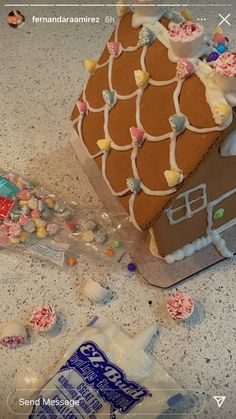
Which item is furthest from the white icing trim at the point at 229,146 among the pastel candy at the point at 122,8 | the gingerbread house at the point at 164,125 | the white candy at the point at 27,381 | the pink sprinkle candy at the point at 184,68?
the white candy at the point at 27,381

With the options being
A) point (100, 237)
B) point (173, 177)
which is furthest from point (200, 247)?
point (173, 177)

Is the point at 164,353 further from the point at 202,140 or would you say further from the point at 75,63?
the point at 75,63

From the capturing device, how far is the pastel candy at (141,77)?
0.84 metres

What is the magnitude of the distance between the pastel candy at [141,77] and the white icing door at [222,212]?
0.87 ft

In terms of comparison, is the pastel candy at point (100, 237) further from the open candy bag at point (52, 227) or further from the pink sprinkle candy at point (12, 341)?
the pink sprinkle candy at point (12, 341)

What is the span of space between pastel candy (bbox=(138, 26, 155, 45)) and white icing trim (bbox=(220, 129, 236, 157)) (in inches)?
9.0

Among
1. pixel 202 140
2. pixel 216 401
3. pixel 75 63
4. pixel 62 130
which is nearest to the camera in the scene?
pixel 202 140

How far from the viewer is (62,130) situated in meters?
1.26

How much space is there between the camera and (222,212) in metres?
1.01

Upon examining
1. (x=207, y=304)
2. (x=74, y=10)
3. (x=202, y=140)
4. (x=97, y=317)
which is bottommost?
(x=97, y=317)

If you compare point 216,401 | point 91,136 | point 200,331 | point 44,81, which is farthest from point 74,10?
point 216,401

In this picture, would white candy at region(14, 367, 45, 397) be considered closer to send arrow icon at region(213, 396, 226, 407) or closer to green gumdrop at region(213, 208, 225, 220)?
send arrow icon at region(213, 396, 226, 407)

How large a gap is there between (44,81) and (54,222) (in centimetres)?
44

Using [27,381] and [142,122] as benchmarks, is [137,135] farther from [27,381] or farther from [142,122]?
[27,381]
